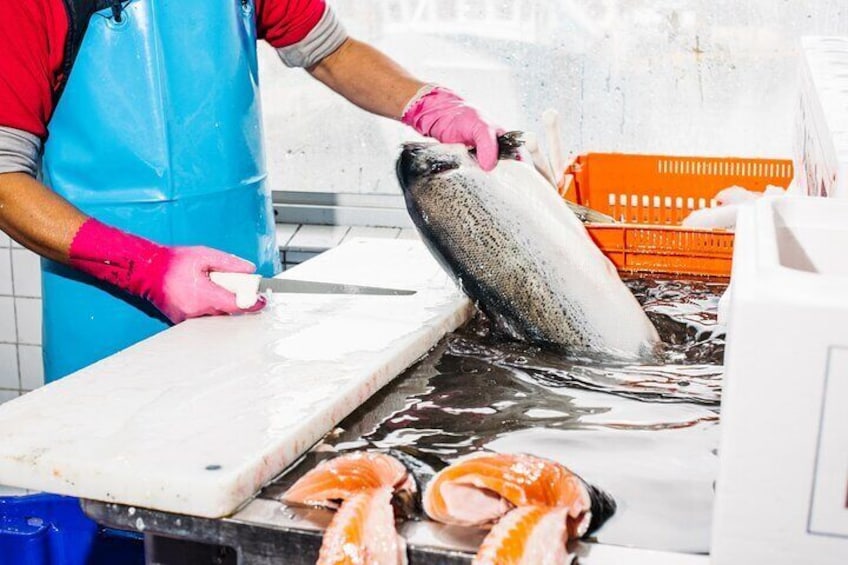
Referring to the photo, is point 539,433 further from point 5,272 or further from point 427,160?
point 5,272

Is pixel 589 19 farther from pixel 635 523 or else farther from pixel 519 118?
pixel 635 523

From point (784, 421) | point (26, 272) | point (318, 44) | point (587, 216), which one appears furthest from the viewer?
point (26, 272)

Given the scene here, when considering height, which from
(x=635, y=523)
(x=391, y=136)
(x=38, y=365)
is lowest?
(x=38, y=365)

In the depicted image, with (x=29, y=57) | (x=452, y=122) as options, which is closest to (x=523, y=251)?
(x=452, y=122)

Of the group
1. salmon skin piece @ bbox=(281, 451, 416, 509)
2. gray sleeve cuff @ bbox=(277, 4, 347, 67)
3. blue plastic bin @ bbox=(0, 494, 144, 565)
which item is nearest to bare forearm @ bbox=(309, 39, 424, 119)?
gray sleeve cuff @ bbox=(277, 4, 347, 67)

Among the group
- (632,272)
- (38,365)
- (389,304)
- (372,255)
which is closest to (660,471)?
(389,304)

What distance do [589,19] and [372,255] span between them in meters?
1.46

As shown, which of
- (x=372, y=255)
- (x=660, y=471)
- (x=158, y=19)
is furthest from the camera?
(x=372, y=255)

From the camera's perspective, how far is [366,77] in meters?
2.77

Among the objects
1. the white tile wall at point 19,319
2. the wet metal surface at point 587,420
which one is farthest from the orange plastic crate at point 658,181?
the white tile wall at point 19,319

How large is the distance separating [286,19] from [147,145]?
60cm

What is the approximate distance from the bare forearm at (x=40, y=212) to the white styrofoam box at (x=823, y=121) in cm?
140

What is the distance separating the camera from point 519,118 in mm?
3643

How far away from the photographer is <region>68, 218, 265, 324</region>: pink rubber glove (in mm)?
1956
